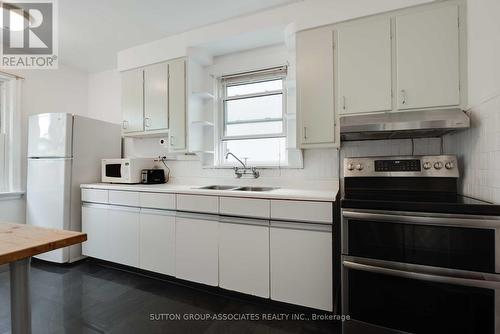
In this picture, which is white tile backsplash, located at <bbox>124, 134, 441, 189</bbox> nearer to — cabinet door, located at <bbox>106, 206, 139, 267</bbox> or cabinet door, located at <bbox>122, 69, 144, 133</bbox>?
cabinet door, located at <bbox>122, 69, 144, 133</bbox>

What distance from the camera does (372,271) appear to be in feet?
4.63

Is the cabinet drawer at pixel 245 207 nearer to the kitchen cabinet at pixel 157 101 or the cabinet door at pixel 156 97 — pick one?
the kitchen cabinet at pixel 157 101

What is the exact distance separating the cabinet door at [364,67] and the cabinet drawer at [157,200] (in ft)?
5.83

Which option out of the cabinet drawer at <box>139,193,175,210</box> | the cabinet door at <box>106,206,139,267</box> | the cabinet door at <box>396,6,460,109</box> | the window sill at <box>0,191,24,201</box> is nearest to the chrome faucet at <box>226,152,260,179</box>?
the cabinet drawer at <box>139,193,175,210</box>

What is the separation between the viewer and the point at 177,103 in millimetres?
2705

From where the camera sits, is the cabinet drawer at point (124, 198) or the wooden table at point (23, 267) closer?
the wooden table at point (23, 267)

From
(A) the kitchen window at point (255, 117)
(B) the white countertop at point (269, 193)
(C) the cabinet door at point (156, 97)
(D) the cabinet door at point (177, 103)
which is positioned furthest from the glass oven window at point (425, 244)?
(C) the cabinet door at point (156, 97)

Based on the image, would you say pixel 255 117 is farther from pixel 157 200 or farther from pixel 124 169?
pixel 124 169

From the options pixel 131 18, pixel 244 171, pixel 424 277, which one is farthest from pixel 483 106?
pixel 131 18

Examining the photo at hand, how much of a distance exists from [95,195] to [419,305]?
313 centimetres

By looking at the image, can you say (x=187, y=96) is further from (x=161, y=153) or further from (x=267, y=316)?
(x=267, y=316)

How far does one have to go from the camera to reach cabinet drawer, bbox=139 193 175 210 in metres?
2.26

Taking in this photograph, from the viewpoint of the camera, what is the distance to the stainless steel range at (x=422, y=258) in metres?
1.22

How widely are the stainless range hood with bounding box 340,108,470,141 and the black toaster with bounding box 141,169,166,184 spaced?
2285 mm
